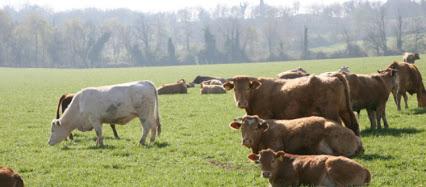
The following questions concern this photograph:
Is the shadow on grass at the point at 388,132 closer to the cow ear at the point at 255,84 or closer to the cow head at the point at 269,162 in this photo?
the cow ear at the point at 255,84

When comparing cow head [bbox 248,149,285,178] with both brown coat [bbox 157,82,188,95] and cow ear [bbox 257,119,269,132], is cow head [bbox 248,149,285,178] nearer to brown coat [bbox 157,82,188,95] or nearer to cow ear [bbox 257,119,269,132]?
cow ear [bbox 257,119,269,132]

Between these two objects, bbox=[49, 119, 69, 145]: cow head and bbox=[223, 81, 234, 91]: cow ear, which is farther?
bbox=[49, 119, 69, 145]: cow head

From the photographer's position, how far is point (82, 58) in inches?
5477

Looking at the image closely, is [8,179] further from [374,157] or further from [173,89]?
[173,89]

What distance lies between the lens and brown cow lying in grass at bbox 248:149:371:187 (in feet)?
26.7

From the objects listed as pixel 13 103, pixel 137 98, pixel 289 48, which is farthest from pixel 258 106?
pixel 289 48

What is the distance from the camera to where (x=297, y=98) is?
12539mm

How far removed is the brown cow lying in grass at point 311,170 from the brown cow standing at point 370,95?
643 cm

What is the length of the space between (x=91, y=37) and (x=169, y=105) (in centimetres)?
12306

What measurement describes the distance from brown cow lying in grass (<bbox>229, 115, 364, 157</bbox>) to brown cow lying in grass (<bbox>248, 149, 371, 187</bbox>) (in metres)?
1.47

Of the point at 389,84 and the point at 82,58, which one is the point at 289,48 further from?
the point at 389,84

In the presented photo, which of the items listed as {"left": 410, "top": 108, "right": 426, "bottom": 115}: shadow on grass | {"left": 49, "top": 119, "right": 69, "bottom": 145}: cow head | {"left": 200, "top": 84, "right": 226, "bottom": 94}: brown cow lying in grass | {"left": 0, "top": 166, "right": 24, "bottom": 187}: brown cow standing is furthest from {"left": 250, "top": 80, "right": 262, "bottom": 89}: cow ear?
{"left": 200, "top": 84, "right": 226, "bottom": 94}: brown cow lying in grass

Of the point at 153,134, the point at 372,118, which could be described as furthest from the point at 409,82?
the point at 153,134

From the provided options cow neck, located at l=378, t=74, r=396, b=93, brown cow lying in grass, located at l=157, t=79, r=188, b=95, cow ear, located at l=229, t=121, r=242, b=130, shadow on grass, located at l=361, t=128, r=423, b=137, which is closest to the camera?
cow ear, located at l=229, t=121, r=242, b=130
